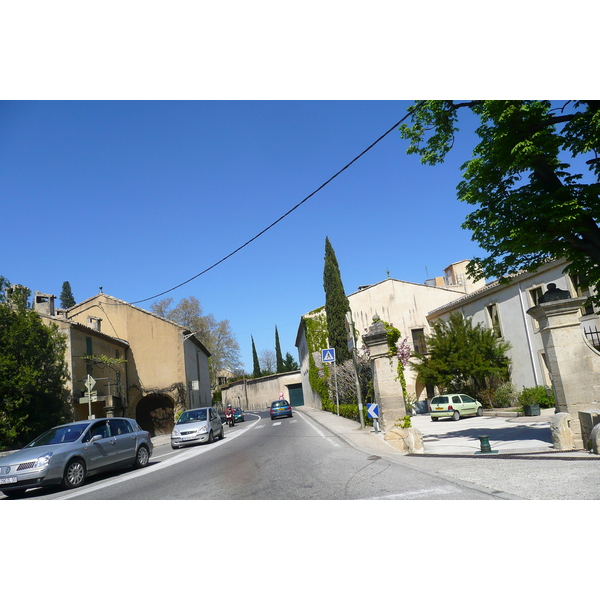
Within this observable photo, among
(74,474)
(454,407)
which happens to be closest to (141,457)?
(74,474)

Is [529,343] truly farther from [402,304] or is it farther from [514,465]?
[514,465]

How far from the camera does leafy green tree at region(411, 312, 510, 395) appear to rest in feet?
81.0

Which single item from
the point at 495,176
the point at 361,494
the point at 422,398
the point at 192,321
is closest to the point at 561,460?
the point at 361,494

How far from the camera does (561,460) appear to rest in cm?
762

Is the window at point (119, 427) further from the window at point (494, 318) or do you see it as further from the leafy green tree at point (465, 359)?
the window at point (494, 318)

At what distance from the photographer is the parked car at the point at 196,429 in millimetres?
17250

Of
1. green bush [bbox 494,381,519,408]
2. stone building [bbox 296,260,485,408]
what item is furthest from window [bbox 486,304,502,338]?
stone building [bbox 296,260,485,408]

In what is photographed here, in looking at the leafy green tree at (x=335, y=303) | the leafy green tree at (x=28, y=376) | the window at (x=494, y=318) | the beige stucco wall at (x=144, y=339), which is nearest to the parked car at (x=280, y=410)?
the leafy green tree at (x=335, y=303)

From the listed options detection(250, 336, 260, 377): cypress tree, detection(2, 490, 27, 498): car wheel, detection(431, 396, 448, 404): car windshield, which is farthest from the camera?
detection(250, 336, 260, 377): cypress tree

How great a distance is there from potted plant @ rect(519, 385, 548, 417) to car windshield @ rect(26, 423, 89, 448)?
1670cm

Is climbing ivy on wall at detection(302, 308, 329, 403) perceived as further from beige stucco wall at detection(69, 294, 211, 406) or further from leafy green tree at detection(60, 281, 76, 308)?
leafy green tree at detection(60, 281, 76, 308)

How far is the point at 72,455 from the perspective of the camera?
30.2 ft
